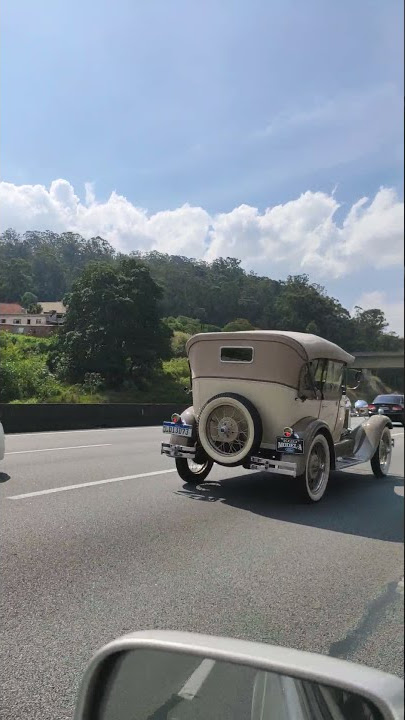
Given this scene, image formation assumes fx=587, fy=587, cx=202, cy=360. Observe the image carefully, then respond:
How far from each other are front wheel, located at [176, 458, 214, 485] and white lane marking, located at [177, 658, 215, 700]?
24.2 inches

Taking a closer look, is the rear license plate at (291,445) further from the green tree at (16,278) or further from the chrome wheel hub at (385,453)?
the green tree at (16,278)

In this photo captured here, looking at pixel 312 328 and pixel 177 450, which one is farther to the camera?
pixel 177 450

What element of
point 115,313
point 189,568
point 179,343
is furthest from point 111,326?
point 189,568

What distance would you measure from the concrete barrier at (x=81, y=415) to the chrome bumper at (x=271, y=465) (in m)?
0.22

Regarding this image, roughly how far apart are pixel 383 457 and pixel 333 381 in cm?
20

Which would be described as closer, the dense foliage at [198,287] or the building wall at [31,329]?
the dense foliage at [198,287]

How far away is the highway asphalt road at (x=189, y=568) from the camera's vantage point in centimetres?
121

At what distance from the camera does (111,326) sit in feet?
4.56

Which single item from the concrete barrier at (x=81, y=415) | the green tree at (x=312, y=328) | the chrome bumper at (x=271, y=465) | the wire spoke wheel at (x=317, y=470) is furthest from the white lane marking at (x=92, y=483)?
the green tree at (x=312, y=328)

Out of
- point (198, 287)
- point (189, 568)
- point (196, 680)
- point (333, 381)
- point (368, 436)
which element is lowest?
point (189, 568)

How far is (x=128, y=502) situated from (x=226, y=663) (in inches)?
73.8

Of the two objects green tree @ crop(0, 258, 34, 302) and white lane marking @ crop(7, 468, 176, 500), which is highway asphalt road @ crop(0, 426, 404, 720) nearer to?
white lane marking @ crop(7, 468, 176, 500)

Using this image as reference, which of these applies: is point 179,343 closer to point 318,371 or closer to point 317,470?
point 318,371

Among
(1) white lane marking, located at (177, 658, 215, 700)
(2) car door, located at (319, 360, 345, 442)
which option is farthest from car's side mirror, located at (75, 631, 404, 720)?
(2) car door, located at (319, 360, 345, 442)
